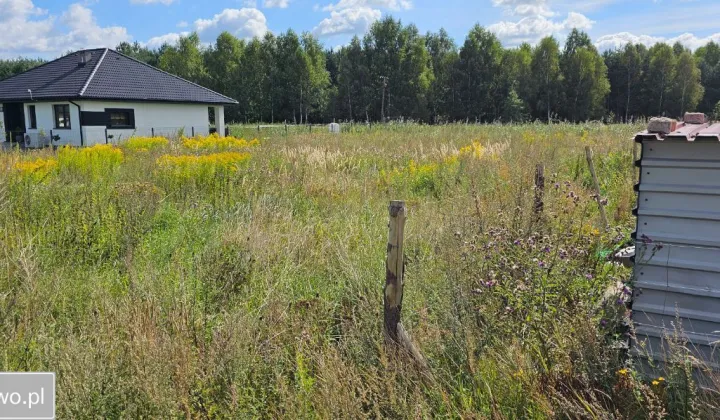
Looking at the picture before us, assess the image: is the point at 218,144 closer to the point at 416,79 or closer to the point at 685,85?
the point at 416,79

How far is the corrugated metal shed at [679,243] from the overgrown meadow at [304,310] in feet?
0.57

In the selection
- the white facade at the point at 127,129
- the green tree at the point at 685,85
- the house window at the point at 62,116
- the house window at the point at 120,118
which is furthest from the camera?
the green tree at the point at 685,85

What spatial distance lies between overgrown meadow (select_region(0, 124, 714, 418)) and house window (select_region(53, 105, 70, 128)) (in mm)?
21840

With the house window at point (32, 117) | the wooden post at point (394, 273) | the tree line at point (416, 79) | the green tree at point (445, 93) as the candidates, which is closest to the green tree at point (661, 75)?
the tree line at point (416, 79)

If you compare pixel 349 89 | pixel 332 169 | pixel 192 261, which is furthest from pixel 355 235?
pixel 349 89

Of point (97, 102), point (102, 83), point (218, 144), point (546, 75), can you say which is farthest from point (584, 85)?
point (218, 144)

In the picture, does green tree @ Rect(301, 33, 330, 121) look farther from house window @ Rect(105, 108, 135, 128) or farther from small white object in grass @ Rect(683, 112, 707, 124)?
small white object in grass @ Rect(683, 112, 707, 124)

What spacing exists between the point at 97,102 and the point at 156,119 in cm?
340

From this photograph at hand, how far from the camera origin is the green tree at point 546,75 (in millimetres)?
52125

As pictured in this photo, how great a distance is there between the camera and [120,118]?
26.3 m

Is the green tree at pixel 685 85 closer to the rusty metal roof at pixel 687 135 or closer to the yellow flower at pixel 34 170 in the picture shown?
the yellow flower at pixel 34 170

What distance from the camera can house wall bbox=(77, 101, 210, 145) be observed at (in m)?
24.5

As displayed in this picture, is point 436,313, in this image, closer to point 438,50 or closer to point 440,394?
point 440,394

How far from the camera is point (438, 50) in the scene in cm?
→ 6969
